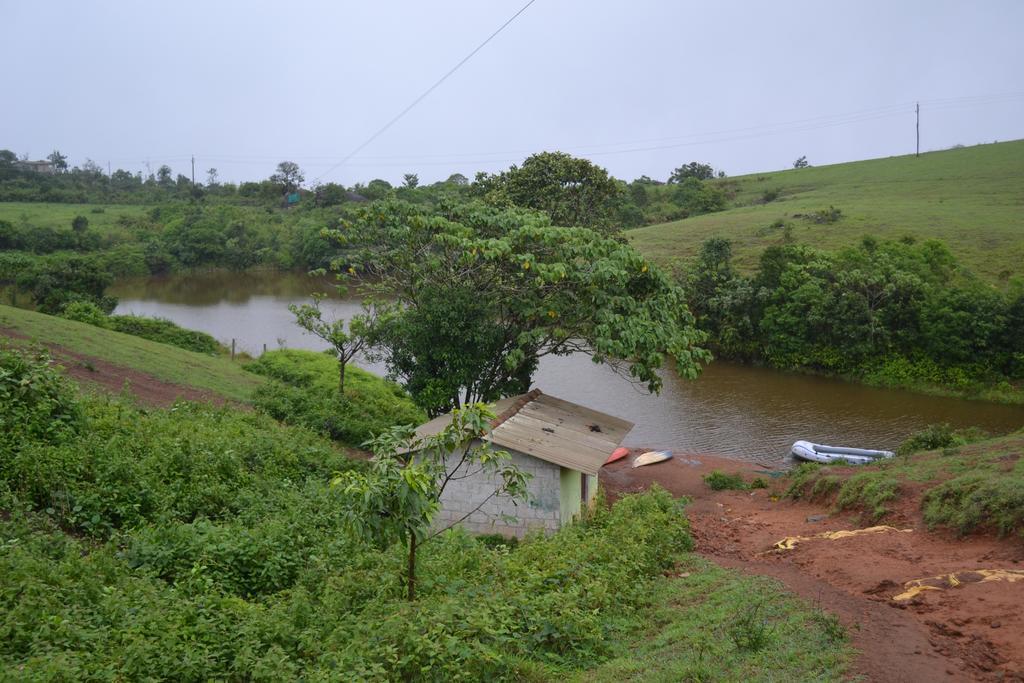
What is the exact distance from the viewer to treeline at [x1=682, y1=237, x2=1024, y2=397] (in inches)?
1385

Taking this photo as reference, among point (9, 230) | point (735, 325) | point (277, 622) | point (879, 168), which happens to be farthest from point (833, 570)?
point (879, 168)

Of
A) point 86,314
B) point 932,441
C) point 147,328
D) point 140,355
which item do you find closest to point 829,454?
point 932,441

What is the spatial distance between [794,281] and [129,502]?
36.3 metres

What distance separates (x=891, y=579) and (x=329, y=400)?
48.6 ft

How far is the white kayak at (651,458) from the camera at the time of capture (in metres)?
22.1

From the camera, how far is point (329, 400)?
71.0ft

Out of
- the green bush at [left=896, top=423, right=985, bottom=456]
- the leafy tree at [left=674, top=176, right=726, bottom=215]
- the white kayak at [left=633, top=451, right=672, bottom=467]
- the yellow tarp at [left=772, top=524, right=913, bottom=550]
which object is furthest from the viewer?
the leafy tree at [left=674, top=176, right=726, bottom=215]

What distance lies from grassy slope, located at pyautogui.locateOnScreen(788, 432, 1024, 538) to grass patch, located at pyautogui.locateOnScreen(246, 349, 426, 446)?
373 inches

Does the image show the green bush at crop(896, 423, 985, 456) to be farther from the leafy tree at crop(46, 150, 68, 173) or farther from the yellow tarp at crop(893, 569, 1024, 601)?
the leafy tree at crop(46, 150, 68, 173)

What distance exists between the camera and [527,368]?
19.8 m

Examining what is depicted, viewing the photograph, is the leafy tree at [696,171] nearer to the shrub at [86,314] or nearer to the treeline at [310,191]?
the treeline at [310,191]

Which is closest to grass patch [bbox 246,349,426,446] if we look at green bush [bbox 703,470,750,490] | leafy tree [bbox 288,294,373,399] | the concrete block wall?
leafy tree [bbox 288,294,373,399]

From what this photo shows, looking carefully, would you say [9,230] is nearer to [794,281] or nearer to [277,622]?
[794,281]

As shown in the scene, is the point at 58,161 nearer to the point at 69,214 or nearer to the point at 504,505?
the point at 69,214
